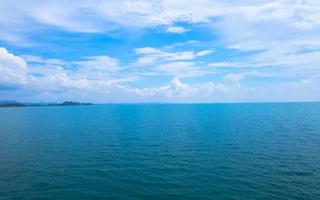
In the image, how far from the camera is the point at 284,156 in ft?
160

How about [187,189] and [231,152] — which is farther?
[231,152]

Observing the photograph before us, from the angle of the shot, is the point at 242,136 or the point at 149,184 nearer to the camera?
the point at 149,184

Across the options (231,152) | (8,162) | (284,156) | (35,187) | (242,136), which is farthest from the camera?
(242,136)

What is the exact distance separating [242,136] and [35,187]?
2286 inches

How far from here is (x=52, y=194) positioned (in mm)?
31547

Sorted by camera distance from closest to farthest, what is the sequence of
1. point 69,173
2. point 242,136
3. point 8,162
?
point 69,173 → point 8,162 → point 242,136

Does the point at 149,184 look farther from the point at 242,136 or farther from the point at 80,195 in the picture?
the point at 242,136

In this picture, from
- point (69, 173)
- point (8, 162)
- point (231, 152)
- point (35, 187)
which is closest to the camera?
point (35, 187)

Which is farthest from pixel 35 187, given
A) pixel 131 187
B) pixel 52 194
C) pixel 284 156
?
pixel 284 156

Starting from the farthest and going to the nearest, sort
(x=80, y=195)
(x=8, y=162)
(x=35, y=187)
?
(x=8, y=162), (x=35, y=187), (x=80, y=195)

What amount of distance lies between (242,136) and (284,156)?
2289 cm

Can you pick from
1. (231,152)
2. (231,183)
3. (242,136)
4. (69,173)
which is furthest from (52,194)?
(242,136)

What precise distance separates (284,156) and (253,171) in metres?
13.9

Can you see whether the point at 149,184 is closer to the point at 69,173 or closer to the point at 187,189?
the point at 187,189
